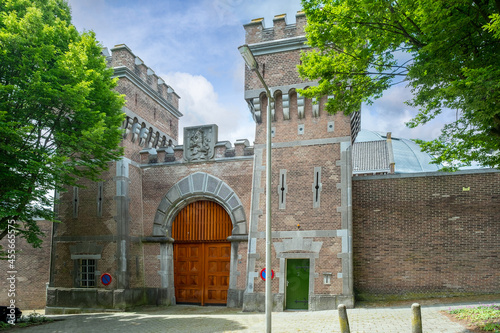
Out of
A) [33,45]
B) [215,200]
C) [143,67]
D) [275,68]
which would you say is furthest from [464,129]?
[143,67]

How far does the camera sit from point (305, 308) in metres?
15.1

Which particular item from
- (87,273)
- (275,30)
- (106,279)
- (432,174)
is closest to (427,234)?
(432,174)

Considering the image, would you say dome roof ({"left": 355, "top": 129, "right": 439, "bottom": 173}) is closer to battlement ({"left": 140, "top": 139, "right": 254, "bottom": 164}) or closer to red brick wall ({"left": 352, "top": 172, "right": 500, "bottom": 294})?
red brick wall ({"left": 352, "top": 172, "right": 500, "bottom": 294})

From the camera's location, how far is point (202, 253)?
59.3 feet

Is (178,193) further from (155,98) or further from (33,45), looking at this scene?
(33,45)

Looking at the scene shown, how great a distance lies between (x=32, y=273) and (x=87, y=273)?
485 cm

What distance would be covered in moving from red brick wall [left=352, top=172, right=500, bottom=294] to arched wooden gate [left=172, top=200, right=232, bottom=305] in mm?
5556

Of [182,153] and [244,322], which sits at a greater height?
[182,153]

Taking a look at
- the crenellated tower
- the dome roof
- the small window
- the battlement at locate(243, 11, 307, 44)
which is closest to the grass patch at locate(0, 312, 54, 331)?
the small window

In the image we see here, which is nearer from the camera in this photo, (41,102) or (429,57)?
(429,57)

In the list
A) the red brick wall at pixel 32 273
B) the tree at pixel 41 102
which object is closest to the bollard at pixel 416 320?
the tree at pixel 41 102

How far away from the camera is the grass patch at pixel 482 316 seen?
9550 mm

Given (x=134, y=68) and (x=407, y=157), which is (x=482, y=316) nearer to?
(x=134, y=68)

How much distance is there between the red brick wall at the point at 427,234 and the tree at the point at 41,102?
1021cm
